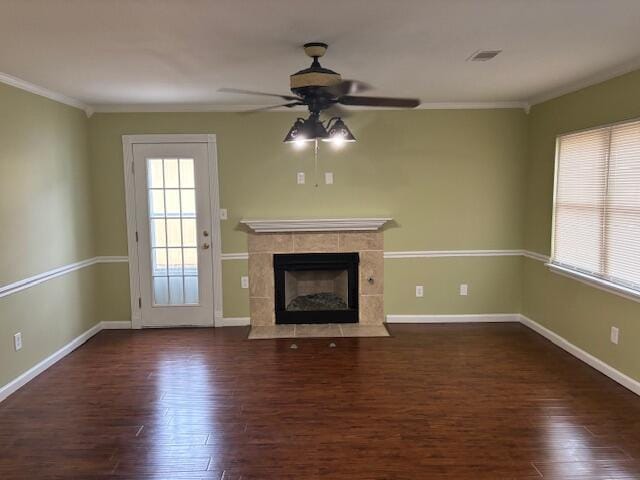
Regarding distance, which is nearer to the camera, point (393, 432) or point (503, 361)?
point (393, 432)

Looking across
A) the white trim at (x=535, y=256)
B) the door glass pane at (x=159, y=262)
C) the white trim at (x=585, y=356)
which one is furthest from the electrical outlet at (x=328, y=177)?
the white trim at (x=585, y=356)

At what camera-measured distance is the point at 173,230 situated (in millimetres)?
5031

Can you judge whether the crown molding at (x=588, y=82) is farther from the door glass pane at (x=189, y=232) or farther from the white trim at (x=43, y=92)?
the white trim at (x=43, y=92)

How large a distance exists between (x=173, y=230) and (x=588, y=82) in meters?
4.12

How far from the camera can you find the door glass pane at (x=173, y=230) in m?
4.96

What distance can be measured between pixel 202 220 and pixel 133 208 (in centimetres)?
73

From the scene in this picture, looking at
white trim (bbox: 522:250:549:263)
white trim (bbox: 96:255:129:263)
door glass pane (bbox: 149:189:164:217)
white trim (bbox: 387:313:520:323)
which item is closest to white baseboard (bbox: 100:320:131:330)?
white trim (bbox: 96:255:129:263)

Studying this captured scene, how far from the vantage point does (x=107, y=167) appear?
16.2ft

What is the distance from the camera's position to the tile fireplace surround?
4.95 metres

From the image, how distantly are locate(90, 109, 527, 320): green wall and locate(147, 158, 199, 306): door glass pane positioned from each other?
1.07 ft

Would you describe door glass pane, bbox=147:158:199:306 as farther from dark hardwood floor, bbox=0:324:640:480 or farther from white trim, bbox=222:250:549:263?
white trim, bbox=222:250:549:263

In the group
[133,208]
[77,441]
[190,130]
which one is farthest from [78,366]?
[190,130]

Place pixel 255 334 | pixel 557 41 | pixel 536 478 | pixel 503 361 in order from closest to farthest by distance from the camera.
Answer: pixel 536 478 < pixel 557 41 < pixel 503 361 < pixel 255 334

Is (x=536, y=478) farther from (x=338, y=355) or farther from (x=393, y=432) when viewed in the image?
(x=338, y=355)
